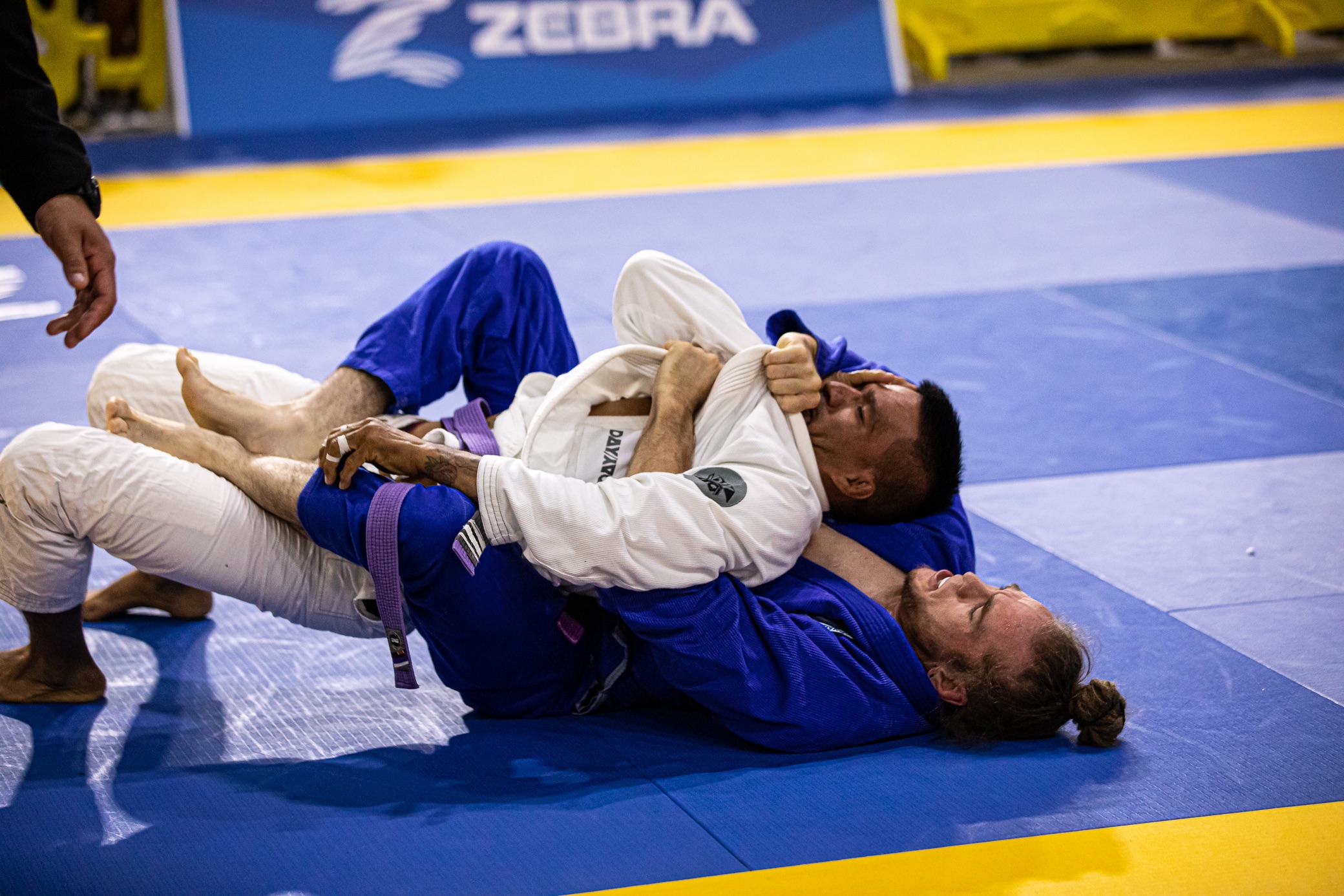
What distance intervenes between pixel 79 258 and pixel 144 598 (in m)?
1.10

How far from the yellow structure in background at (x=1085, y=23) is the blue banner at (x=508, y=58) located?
0.81 metres

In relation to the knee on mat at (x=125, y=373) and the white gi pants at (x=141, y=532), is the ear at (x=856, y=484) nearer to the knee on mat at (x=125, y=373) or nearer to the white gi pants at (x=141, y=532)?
the white gi pants at (x=141, y=532)

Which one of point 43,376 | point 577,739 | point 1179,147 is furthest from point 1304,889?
point 1179,147

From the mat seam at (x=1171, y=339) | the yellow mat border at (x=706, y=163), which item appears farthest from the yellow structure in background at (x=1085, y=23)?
the mat seam at (x=1171, y=339)

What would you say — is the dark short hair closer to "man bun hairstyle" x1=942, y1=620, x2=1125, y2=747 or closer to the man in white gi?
the man in white gi

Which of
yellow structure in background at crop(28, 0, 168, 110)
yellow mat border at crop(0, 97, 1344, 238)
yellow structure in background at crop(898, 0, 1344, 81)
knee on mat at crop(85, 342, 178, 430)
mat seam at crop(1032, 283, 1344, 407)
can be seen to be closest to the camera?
knee on mat at crop(85, 342, 178, 430)

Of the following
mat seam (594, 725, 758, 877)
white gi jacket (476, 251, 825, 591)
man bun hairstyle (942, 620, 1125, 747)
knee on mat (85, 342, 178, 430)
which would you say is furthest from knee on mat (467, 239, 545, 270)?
man bun hairstyle (942, 620, 1125, 747)

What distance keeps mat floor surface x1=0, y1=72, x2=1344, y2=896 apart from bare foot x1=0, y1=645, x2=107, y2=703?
0.13ft

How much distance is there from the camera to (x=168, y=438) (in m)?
3.12

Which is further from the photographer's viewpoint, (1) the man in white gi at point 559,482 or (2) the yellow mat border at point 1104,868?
(1) the man in white gi at point 559,482

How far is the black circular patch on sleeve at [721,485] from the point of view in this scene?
2.87 metres

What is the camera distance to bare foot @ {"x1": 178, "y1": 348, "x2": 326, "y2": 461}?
3.30m

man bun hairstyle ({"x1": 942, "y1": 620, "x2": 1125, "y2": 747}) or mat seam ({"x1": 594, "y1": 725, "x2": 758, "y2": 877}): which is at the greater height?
man bun hairstyle ({"x1": 942, "y1": 620, "x2": 1125, "y2": 747})

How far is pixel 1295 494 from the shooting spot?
4.43 metres
